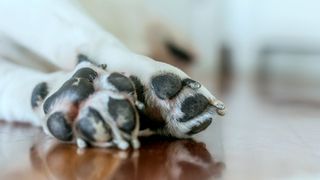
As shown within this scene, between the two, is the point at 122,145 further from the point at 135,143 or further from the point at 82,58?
the point at 82,58

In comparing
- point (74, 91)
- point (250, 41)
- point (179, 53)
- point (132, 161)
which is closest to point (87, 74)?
point (74, 91)

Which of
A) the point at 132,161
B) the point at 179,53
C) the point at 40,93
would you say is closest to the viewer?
the point at 132,161

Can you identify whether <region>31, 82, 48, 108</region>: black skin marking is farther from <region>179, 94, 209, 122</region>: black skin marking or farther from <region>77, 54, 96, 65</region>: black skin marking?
<region>179, 94, 209, 122</region>: black skin marking

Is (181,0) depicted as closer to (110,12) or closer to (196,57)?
(196,57)

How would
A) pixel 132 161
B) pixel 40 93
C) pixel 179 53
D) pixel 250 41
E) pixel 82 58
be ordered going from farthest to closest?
pixel 250 41, pixel 179 53, pixel 82 58, pixel 40 93, pixel 132 161

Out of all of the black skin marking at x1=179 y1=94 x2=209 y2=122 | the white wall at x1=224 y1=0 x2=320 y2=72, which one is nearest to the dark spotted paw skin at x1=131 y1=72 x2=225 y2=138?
the black skin marking at x1=179 y1=94 x2=209 y2=122

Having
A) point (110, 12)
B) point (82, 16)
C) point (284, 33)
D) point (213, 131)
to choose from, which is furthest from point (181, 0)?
point (213, 131)

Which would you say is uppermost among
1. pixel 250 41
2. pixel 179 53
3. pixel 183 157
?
pixel 183 157
